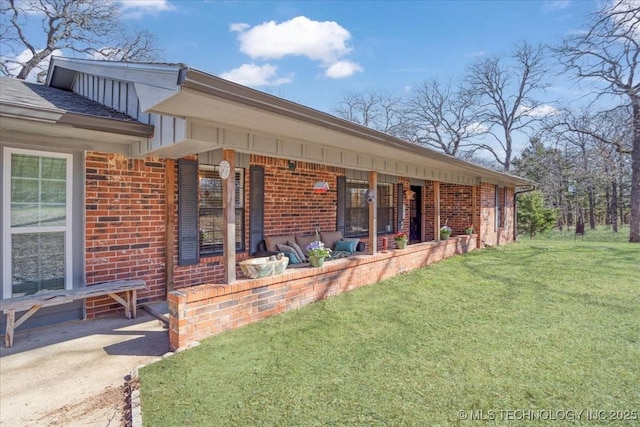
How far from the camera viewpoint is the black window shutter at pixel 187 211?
16.5ft

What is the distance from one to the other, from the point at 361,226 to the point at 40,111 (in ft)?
22.2

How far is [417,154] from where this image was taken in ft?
20.0

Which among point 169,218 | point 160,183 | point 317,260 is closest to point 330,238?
point 317,260

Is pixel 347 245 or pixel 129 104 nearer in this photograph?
pixel 129 104

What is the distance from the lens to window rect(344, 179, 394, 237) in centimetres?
841

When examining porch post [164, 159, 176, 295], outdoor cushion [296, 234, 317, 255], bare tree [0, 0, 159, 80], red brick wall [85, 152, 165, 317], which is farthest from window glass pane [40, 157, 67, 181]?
bare tree [0, 0, 159, 80]

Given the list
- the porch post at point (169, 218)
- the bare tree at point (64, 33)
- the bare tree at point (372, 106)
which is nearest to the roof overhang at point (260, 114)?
the porch post at point (169, 218)

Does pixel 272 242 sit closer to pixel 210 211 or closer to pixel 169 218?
pixel 210 211

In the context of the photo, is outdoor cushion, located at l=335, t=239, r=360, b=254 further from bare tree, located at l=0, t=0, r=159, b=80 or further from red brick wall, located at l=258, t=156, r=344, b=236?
bare tree, located at l=0, t=0, r=159, b=80

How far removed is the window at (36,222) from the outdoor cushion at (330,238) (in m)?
4.48

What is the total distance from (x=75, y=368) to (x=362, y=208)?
679cm

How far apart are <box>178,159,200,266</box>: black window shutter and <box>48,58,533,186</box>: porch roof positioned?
86cm

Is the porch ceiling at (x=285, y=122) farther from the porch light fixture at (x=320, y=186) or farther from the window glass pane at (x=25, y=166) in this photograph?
the window glass pane at (x=25, y=166)

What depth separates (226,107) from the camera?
3049mm
